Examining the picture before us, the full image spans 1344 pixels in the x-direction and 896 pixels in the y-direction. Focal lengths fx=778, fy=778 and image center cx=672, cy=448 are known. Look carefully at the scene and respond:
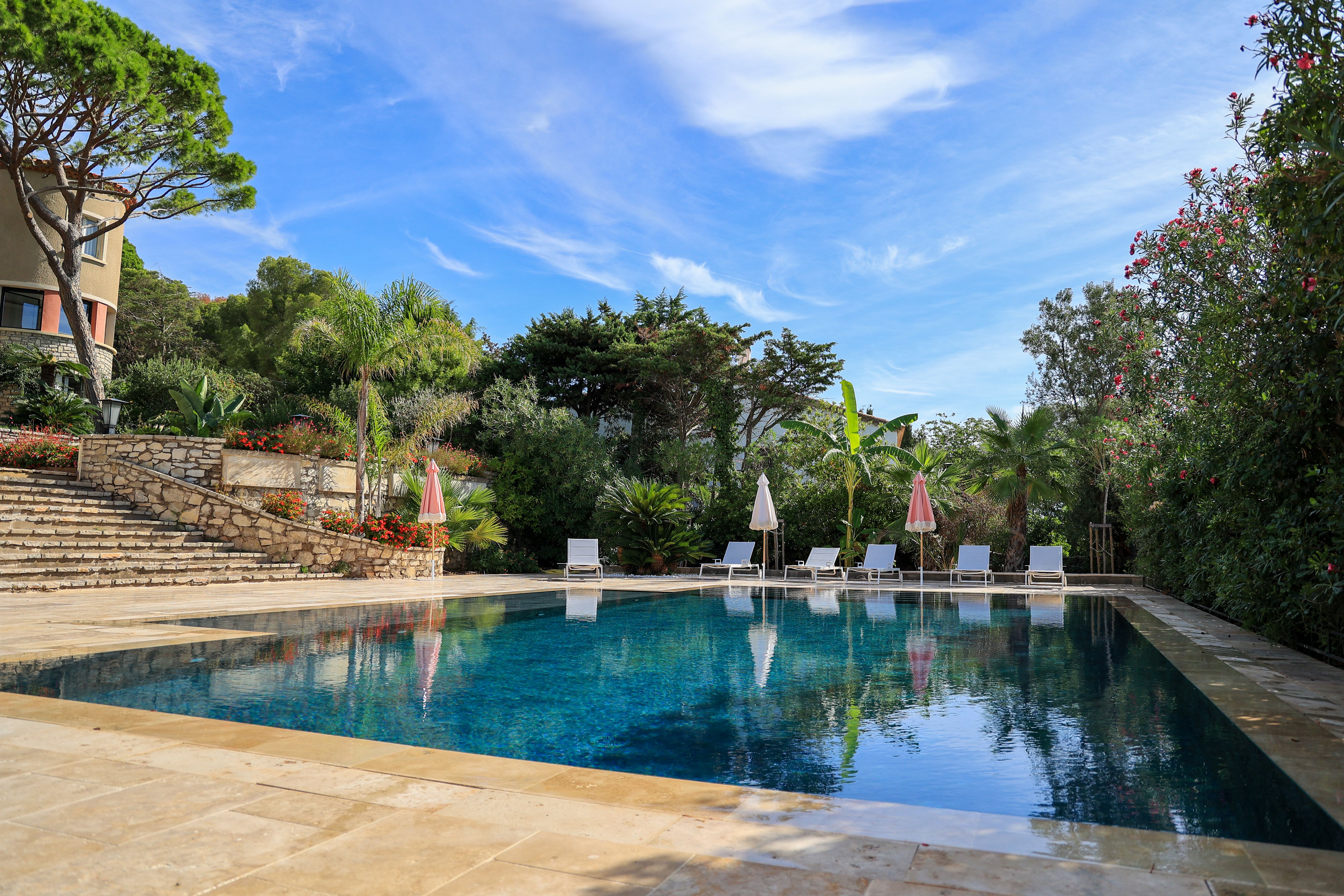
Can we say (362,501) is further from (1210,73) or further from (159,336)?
(159,336)

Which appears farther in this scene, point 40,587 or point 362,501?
point 362,501

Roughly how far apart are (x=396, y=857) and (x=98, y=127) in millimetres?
26552

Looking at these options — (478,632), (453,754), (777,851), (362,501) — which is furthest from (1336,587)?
(362,501)

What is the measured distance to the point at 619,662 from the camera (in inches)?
305

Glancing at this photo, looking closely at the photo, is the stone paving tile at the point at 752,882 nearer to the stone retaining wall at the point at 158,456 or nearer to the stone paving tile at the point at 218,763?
the stone paving tile at the point at 218,763

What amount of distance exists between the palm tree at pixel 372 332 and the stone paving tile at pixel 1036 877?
1642 cm

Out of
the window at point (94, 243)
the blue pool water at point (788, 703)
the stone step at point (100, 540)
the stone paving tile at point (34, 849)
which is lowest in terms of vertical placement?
the blue pool water at point (788, 703)

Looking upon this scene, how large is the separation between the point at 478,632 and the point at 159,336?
33942 mm

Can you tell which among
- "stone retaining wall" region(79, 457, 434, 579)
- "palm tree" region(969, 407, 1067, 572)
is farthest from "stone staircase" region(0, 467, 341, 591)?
"palm tree" region(969, 407, 1067, 572)

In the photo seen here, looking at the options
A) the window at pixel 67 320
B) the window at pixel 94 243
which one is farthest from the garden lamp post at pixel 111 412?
the window at pixel 94 243

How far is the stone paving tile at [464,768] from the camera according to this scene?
3.46 metres

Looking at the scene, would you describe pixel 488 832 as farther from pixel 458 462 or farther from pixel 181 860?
pixel 458 462

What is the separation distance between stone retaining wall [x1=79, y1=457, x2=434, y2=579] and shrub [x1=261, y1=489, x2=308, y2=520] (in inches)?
11.9

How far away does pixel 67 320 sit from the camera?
26109mm
